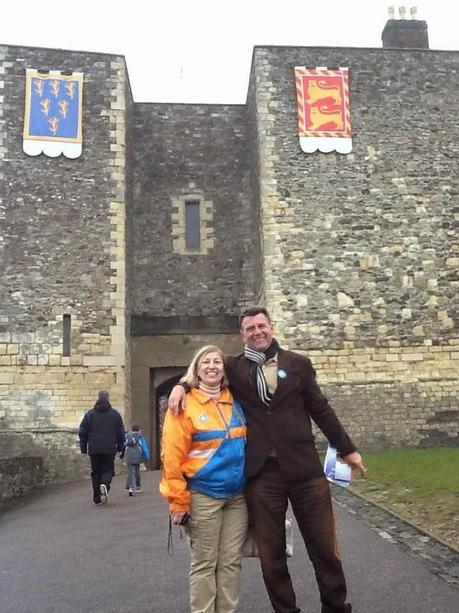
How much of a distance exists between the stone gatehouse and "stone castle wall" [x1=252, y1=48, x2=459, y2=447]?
0.12 ft

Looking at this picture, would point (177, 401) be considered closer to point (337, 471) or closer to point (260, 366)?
point (260, 366)

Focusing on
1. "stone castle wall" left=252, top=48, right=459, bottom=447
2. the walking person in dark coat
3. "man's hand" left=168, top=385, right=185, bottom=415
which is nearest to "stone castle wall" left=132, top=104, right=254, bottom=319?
"stone castle wall" left=252, top=48, right=459, bottom=447

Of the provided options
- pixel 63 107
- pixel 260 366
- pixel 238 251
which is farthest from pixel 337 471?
pixel 63 107

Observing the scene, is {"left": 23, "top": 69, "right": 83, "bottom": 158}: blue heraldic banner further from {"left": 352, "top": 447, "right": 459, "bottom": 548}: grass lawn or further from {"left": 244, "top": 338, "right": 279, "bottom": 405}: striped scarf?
{"left": 244, "top": 338, "right": 279, "bottom": 405}: striped scarf

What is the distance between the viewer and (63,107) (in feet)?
51.4

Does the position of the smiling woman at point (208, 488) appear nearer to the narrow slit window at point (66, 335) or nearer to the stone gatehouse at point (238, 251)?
the stone gatehouse at point (238, 251)

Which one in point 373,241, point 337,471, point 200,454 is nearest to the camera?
point 200,454

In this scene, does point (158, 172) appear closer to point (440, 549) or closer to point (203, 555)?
point (440, 549)

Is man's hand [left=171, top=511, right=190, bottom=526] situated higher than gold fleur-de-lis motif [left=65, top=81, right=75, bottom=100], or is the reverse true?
gold fleur-de-lis motif [left=65, top=81, right=75, bottom=100]

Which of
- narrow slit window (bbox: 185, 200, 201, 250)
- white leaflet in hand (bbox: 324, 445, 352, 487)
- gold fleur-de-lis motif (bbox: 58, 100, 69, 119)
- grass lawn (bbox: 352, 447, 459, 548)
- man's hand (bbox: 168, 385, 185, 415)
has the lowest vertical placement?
grass lawn (bbox: 352, 447, 459, 548)

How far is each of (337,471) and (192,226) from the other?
1378 centimetres

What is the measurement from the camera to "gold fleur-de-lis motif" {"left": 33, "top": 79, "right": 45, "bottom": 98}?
15617 mm

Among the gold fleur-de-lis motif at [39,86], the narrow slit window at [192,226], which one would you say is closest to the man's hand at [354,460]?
the narrow slit window at [192,226]

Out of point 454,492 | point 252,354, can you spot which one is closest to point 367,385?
point 454,492
